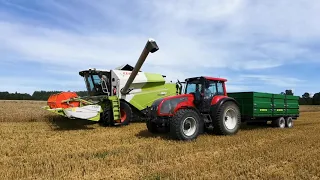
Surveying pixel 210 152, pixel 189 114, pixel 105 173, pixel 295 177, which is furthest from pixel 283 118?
pixel 105 173

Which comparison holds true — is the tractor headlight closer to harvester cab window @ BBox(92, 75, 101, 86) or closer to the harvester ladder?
the harvester ladder

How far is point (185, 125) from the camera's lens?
822cm

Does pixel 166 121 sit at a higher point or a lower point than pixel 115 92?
lower

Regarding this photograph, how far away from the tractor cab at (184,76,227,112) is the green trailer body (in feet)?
4.56

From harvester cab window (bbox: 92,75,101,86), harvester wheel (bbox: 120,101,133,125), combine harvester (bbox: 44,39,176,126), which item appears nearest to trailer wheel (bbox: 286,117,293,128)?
combine harvester (bbox: 44,39,176,126)

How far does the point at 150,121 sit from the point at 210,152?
280 cm

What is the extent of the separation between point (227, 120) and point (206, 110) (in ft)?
3.05

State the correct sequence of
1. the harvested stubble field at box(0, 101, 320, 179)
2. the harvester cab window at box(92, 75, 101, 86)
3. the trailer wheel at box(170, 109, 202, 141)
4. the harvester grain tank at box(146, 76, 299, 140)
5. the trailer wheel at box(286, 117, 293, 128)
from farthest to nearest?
the harvester cab window at box(92, 75, 101, 86), the trailer wheel at box(286, 117, 293, 128), the harvester grain tank at box(146, 76, 299, 140), the trailer wheel at box(170, 109, 202, 141), the harvested stubble field at box(0, 101, 320, 179)

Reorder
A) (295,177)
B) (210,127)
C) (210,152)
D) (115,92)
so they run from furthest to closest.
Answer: (115,92) → (210,127) → (210,152) → (295,177)

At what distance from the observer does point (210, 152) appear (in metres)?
6.46

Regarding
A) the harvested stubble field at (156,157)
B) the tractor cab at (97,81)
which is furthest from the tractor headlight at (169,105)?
the tractor cab at (97,81)

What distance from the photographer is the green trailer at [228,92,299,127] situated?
10.4 metres

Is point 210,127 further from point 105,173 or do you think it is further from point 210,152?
point 105,173

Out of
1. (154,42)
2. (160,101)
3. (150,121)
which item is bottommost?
(150,121)
